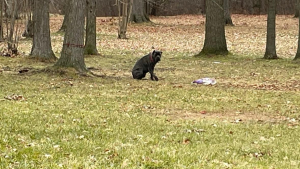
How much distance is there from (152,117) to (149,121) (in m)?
0.46

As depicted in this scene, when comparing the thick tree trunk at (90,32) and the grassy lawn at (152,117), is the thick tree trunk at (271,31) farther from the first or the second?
the thick tree trunk at (90,32)

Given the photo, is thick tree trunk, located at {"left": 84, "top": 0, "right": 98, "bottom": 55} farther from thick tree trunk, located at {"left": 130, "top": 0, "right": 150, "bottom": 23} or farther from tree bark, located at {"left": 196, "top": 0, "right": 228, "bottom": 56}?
thick tree trunk, located at {"left": 130, "top": 0, "right": 150, "bottom": 23}

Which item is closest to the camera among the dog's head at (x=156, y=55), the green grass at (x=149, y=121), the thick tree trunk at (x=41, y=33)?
the green grass at (x=149, y=121)

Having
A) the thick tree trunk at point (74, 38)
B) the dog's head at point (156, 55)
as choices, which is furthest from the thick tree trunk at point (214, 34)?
A: the thick tree trunk at point (74, 38)

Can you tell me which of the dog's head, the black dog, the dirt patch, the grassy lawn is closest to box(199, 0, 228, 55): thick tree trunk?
the grassy lawn

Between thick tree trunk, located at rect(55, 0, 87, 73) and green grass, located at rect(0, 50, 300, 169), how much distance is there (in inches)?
17.4

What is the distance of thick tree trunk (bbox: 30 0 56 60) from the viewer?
19.0m

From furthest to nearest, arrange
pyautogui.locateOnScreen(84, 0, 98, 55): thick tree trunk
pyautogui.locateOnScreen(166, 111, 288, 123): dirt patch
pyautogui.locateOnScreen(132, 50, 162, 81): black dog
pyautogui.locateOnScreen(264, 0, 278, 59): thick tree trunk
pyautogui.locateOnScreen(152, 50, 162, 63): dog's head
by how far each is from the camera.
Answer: pyautogui.locateOnScreen(84, 0, 98, 55): thick tree trunk < pyautogui.locateOnScreen(264, 0, 278, 59): thick tree trunk < pyautogui.locateOnScreen(132, 50, 162, 81): black dog < pyautogui.locateOnScreen(152, 50, 162, 63): dog's head < pyautogui.locateOnScreen(166, 111, 288, 123): dirt patch

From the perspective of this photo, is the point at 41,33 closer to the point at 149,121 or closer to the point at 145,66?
the point at 145,66

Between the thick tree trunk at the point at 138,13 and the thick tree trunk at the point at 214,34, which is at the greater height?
the thick tree trunk at the point at 138,13

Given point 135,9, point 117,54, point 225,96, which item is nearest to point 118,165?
point 225,96

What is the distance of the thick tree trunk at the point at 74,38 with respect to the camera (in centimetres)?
1448

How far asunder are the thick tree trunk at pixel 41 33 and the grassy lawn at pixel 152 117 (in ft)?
1.97

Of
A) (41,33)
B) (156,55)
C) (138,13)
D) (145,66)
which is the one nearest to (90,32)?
(41,33)
